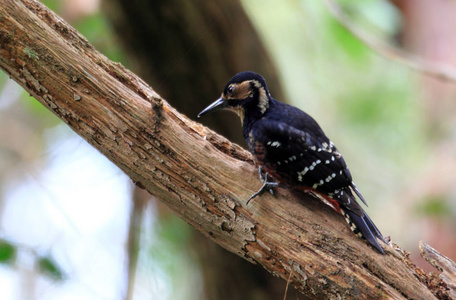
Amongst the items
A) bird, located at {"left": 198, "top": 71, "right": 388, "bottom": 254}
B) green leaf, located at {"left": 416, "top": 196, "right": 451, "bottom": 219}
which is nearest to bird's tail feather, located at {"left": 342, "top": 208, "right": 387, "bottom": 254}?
bird, located at {"left": 198, "top": 71, "right": 388, "bottom": 254}

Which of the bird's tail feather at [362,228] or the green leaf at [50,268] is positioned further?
the green leaf at [50,268]

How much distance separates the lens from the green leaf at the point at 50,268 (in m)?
2.62

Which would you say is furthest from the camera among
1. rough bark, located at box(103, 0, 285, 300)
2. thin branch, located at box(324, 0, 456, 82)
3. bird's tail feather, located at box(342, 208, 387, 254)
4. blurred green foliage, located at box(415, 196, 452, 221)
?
blurred green foliage, located at box(415, 196, 452, 221)

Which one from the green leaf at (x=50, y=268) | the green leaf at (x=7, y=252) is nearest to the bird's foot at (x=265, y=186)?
the green leaf at (x=50, y=268)

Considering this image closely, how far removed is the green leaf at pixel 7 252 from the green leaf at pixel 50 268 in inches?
5.3

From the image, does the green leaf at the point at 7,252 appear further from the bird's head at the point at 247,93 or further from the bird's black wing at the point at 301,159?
the bird's black wing at the point at 301,159

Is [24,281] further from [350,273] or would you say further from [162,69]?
[350,273]

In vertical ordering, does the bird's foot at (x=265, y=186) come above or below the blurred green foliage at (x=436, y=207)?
below

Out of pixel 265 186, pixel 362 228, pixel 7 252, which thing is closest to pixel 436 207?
pixel 362 228

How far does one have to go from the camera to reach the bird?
2.43 metres

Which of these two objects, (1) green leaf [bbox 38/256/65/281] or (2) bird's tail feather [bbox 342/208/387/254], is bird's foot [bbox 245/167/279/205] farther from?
(1) green leaf [bbox 38/256/65/281]

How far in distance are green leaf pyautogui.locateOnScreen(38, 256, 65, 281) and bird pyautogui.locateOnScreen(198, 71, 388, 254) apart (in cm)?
111

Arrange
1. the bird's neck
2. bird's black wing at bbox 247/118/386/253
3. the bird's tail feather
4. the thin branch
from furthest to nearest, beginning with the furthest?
the thin branch
the bird's neck
bird's black wing at bbox 247/118/386/253
the bird's tail feather

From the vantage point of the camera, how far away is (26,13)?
7.06 ft
